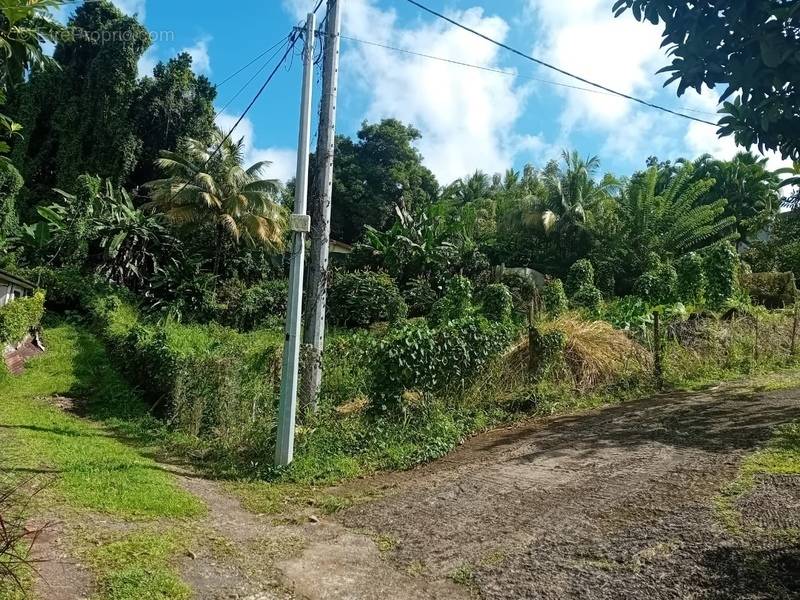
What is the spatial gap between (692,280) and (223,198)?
57.1ft

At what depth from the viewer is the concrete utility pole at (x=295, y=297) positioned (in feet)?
24.2

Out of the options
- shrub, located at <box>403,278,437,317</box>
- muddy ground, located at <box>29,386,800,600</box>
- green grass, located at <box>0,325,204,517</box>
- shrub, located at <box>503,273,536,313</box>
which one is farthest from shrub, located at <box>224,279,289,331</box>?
muddy ground, located at <box>29,386,800,600</box>

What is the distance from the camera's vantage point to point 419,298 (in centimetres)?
2434

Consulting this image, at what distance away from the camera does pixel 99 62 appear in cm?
3069

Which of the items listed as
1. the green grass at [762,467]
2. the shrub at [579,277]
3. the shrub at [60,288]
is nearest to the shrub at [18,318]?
the shrub at [60,288]

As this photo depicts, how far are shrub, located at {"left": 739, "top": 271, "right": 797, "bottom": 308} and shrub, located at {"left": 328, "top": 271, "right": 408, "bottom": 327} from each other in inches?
433

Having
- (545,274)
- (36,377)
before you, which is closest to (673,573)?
(36,377)

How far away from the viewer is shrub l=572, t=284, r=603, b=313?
16942 millimetres

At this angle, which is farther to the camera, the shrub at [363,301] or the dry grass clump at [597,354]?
the shrub at [363,301]

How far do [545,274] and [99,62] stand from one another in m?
24.0

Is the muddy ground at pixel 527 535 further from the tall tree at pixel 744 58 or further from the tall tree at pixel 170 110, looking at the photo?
the tall tree at pixel 170 110

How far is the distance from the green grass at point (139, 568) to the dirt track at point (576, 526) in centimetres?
86

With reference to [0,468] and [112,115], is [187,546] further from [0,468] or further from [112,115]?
[112,115]

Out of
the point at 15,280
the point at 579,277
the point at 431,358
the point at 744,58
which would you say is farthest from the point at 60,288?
the point at 744,58
